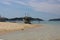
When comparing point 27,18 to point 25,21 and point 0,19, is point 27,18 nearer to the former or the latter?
point 25,21

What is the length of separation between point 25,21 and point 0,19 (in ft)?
67.7

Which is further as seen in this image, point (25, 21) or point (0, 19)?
point (0, 19)

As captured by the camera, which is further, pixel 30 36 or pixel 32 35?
pixel 32 35

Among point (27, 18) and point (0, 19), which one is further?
point (0, 19)

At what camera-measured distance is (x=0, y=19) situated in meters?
83.1

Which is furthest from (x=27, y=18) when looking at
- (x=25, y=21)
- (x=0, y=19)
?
(x=0, y=19)

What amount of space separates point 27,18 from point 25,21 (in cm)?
209

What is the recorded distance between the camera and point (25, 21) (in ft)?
219

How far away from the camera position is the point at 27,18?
214 feet

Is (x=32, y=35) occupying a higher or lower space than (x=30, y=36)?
lower
